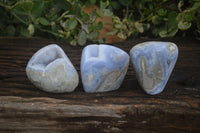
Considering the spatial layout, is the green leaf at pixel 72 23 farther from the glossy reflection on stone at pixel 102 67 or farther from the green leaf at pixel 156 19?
the green leaf at pixel 156 19

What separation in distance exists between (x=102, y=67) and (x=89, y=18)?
16.9 inches

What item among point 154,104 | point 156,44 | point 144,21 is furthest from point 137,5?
point 154,104

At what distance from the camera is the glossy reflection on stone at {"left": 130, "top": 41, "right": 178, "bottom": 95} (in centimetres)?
84

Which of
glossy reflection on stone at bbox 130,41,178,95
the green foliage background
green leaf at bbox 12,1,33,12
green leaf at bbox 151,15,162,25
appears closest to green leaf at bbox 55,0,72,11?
the green foliage background

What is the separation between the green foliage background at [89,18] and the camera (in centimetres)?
113

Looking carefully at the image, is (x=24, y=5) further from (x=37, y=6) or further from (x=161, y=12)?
(x=161, y=12)

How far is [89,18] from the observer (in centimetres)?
121

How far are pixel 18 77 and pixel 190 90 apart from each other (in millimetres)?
783

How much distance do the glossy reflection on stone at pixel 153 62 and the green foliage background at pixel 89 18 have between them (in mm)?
383

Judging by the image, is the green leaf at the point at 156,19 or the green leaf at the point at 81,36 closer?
the green leaf at the point at 81,36

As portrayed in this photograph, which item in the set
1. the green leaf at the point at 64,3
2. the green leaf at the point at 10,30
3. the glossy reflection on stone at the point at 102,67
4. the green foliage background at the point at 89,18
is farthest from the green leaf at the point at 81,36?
the green leaf at the point at 10,30

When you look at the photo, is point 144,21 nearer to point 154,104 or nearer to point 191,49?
point 191,49

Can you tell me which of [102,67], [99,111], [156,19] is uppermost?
[156,19]

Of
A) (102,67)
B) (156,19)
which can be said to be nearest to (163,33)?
(156,19)
